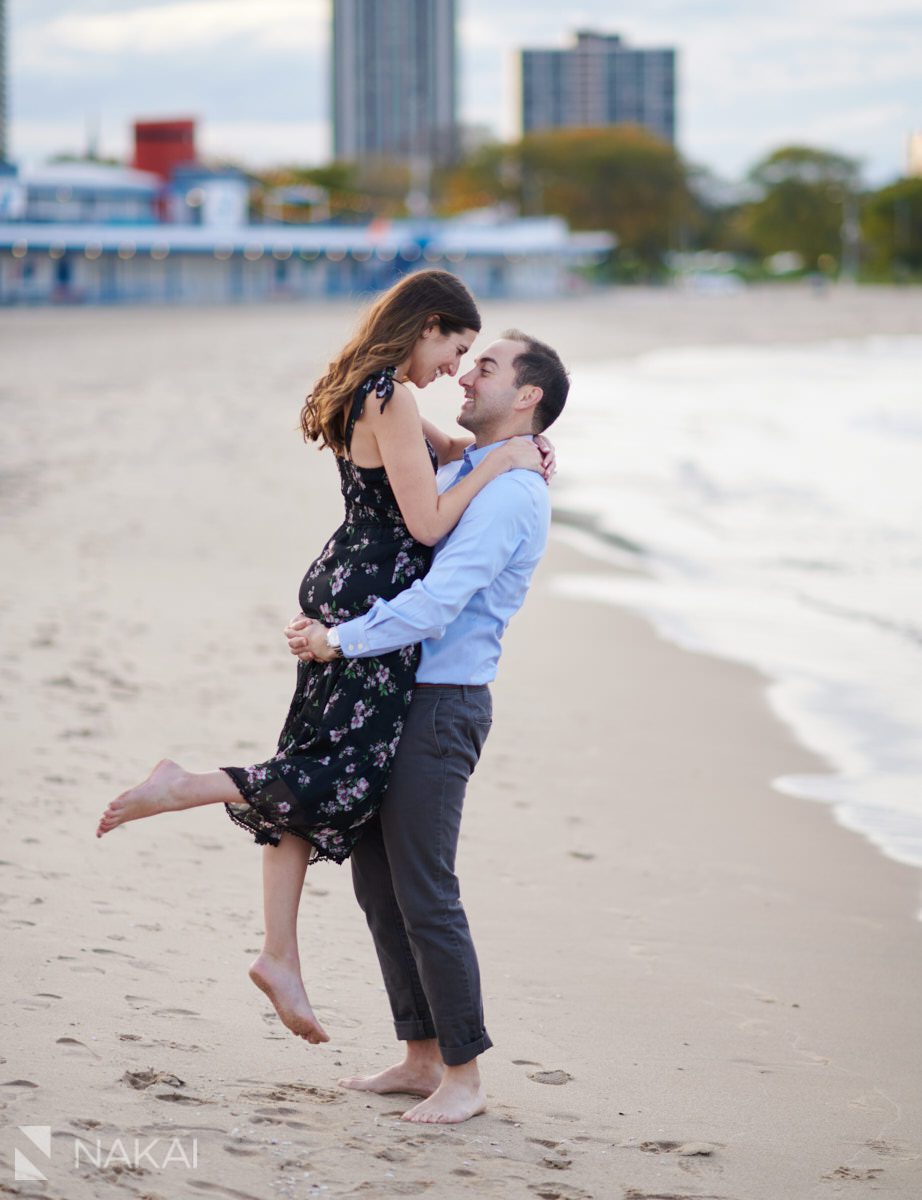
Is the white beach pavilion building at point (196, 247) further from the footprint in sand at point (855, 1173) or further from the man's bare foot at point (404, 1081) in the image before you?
the footprint in sand at point (855, 1173)

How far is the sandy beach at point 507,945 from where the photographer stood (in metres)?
2.59

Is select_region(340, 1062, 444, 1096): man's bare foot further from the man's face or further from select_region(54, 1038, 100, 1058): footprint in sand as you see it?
the man's face

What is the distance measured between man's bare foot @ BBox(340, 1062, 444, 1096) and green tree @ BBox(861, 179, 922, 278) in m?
96.7

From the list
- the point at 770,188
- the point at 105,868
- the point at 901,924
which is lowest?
the point at 901,924

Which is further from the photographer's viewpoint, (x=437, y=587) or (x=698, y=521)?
(x=698, y=521)

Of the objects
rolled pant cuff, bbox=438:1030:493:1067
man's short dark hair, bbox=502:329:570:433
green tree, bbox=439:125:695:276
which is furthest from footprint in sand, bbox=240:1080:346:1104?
green tree, bbox=439:125:695:276

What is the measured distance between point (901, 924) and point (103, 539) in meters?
6.45

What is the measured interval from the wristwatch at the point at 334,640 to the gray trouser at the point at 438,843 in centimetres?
17

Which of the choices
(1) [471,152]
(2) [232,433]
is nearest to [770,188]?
(1) [471,152]

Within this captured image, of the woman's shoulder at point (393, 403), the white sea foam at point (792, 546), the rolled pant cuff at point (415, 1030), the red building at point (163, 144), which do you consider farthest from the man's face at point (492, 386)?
the red building at point (163, 144)

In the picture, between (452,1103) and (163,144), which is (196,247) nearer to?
(163,144)

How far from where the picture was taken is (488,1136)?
8.91 feet

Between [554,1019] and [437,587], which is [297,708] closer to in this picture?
[437,587]

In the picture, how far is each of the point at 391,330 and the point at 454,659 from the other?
611 mm
